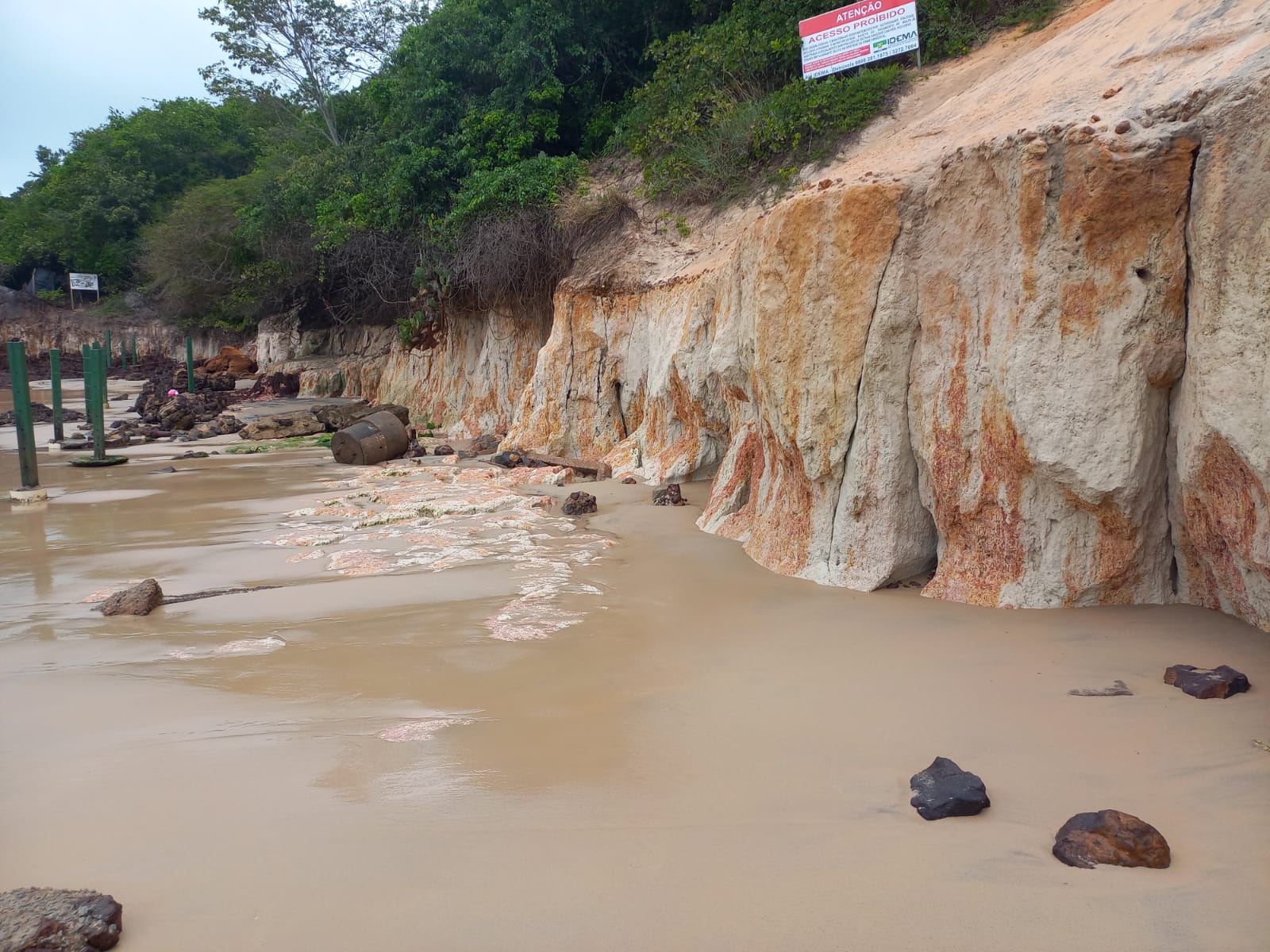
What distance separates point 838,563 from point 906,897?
3057 mm

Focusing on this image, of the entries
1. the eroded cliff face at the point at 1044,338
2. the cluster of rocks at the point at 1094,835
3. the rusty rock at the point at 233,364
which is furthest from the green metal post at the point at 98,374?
the cluster of rocks at the point at 1094,835

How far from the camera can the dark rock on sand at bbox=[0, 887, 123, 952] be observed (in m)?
1.98

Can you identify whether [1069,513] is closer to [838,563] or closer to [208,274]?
[838,563]

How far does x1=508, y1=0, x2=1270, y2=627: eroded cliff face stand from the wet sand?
361 millimetres

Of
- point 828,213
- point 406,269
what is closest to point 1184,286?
point 828,213

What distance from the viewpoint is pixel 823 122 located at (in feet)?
34.3

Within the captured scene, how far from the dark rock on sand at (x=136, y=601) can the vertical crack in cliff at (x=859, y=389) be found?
3.93m

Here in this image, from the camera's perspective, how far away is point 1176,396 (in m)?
3.84

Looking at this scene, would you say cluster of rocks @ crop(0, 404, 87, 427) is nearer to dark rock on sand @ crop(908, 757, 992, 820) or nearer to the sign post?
the sign post

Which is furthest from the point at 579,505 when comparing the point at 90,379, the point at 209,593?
the point at 90,379

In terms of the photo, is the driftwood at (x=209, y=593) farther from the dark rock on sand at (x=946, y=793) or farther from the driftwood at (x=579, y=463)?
the driftwood at (x=579, y=463)

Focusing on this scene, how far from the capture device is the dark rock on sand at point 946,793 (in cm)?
247

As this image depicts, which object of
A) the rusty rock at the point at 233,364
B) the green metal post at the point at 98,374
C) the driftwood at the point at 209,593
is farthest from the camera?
the rusty rock at the point at 233,364

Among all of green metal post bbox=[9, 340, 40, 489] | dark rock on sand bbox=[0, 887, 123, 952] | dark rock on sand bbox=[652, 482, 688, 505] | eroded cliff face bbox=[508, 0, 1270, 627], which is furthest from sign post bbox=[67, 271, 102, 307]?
dark rock on sand bbox=[0, 887, 123, 952]
